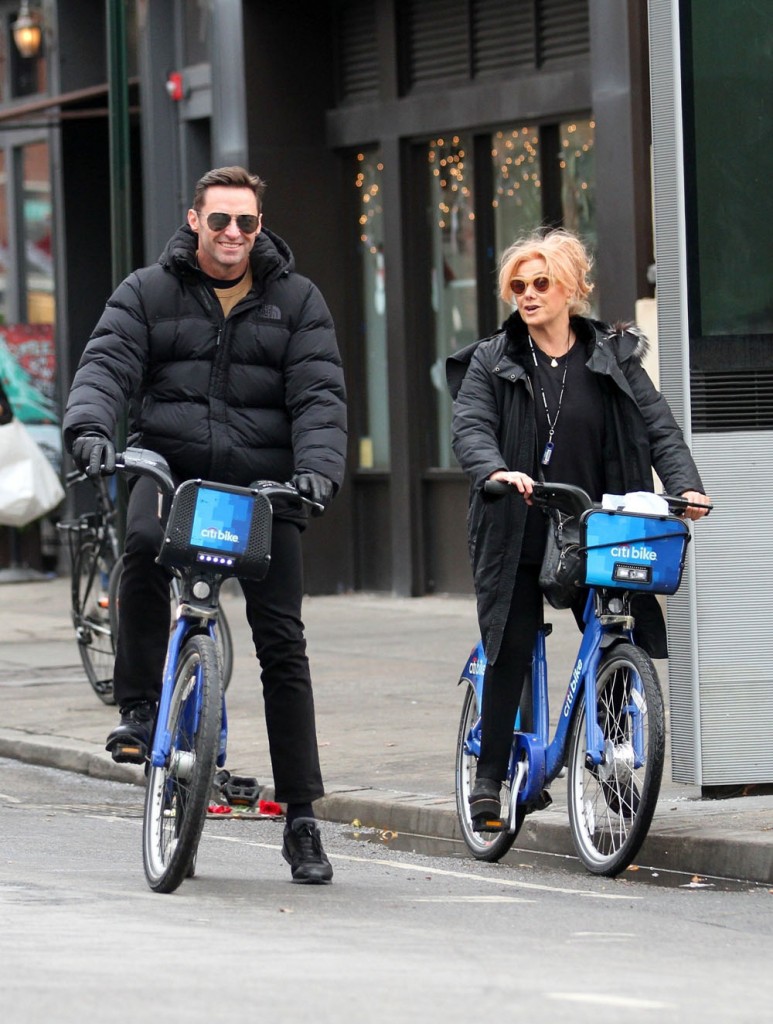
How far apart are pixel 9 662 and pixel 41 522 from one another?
6997 millimetres

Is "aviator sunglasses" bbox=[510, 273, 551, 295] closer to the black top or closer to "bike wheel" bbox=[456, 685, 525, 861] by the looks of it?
the black top

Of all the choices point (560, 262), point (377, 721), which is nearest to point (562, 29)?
point (377, 721)

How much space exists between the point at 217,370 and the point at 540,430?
108cm

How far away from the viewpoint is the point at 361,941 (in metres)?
5.70

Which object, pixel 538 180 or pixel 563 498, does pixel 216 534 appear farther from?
pixel 538 180

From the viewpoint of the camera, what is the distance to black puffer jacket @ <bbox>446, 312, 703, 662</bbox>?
283 inches

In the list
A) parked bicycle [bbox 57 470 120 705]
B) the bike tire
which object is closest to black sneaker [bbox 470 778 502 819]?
the bike tire

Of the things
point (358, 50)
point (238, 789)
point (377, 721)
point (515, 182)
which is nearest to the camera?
point (238, 789)

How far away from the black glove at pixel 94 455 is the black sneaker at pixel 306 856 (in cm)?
121

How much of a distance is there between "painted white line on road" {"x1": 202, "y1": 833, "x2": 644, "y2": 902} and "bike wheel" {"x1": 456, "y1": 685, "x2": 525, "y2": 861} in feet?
0.56

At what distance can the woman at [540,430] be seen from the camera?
7.20m

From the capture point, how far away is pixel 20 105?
69.9ft

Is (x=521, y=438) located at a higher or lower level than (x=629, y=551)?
higher

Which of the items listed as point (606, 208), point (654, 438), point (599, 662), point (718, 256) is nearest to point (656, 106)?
point (718, 256)
